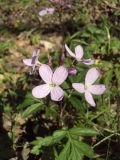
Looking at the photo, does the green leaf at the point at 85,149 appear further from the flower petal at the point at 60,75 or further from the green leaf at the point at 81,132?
the flower petal at the point at 60,75

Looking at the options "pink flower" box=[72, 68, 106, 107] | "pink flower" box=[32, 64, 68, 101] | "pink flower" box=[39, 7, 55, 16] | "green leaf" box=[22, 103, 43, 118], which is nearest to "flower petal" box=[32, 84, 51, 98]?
"pink flower" box=[32, 64, 68, 101]

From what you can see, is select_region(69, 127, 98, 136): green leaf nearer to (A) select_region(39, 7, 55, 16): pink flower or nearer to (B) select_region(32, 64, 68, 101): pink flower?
(B) select_region(32, 64, 68, 101): pink flower

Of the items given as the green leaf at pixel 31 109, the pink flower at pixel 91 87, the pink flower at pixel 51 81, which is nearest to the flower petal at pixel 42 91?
the pink flower at pixel 51 81

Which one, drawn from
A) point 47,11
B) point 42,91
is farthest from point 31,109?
point 47,11

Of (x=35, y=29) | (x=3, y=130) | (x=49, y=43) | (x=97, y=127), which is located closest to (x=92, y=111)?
(x=97, y=127)

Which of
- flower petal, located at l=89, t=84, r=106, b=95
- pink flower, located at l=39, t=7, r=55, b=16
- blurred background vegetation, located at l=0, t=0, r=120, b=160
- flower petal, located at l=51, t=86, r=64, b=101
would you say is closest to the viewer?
flower petal, located at l=51, t=86, r=64, b=101

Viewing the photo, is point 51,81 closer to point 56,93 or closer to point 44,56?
point 56,93
